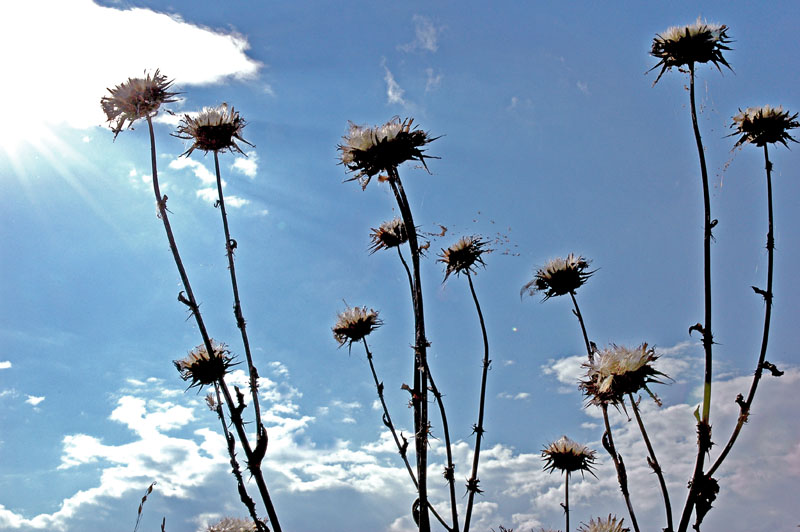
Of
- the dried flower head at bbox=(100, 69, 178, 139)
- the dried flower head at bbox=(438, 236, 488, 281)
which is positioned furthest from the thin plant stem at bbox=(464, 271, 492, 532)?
the dried flower head at bbox=(100, 69, 178, 139)

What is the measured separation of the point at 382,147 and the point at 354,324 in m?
3.06

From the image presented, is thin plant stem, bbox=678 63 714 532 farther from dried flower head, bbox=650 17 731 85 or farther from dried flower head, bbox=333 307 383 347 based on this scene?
dried flower head, bbox=333 307 383 347

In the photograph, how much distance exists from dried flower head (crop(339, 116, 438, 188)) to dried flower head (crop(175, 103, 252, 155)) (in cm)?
111

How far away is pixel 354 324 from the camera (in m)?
7.52

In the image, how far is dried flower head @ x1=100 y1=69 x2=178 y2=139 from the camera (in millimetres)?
5195

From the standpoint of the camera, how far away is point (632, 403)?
4.59m

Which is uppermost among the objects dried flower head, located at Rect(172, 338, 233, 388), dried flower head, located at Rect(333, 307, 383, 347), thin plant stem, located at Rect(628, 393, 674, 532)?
dried flower head, located at Rect(333, 307, 383, 347)

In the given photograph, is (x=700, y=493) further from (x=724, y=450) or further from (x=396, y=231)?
(x=396, y=231)

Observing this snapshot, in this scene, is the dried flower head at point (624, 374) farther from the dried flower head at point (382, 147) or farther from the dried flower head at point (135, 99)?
the dried flower head at point (135, 99)

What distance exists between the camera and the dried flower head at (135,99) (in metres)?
5.20

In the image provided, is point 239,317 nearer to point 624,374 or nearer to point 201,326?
point 201,326

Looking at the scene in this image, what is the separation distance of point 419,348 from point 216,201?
211 cm

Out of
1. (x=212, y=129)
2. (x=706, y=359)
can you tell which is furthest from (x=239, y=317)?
(x=706, y=359)

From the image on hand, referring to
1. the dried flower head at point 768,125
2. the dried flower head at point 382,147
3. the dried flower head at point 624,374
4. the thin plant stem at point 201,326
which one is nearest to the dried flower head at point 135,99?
the thin plant stem at point 201,326
